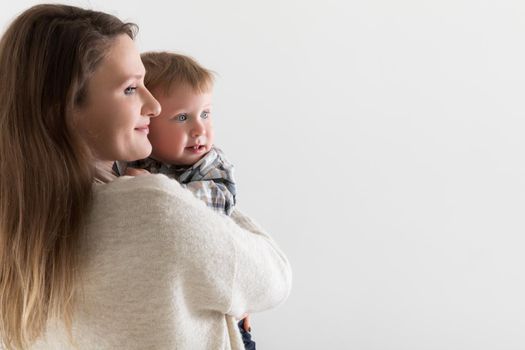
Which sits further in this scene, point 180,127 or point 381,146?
point 381,146

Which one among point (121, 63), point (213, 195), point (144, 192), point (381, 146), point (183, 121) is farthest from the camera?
point (381, 146)

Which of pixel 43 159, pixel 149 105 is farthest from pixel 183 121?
pixel 43 159

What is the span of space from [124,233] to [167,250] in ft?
0.26

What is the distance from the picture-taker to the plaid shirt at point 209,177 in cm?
158

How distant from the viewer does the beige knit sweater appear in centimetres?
118

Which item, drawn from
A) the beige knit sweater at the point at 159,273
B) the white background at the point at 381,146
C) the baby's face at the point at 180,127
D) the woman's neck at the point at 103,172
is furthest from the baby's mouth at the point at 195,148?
the white background at the point at 381,146

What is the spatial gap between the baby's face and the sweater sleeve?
1.32ft

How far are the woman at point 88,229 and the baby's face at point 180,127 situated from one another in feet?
1.16

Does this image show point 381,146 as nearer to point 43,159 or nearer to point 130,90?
point 130,90

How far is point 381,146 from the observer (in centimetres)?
293

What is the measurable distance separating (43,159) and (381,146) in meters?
1.89

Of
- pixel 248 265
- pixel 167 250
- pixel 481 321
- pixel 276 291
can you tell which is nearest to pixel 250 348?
pixel 276 291

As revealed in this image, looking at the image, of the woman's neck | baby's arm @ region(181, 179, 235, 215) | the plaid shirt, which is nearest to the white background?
the plaid shirt

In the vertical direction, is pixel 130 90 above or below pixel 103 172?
above
